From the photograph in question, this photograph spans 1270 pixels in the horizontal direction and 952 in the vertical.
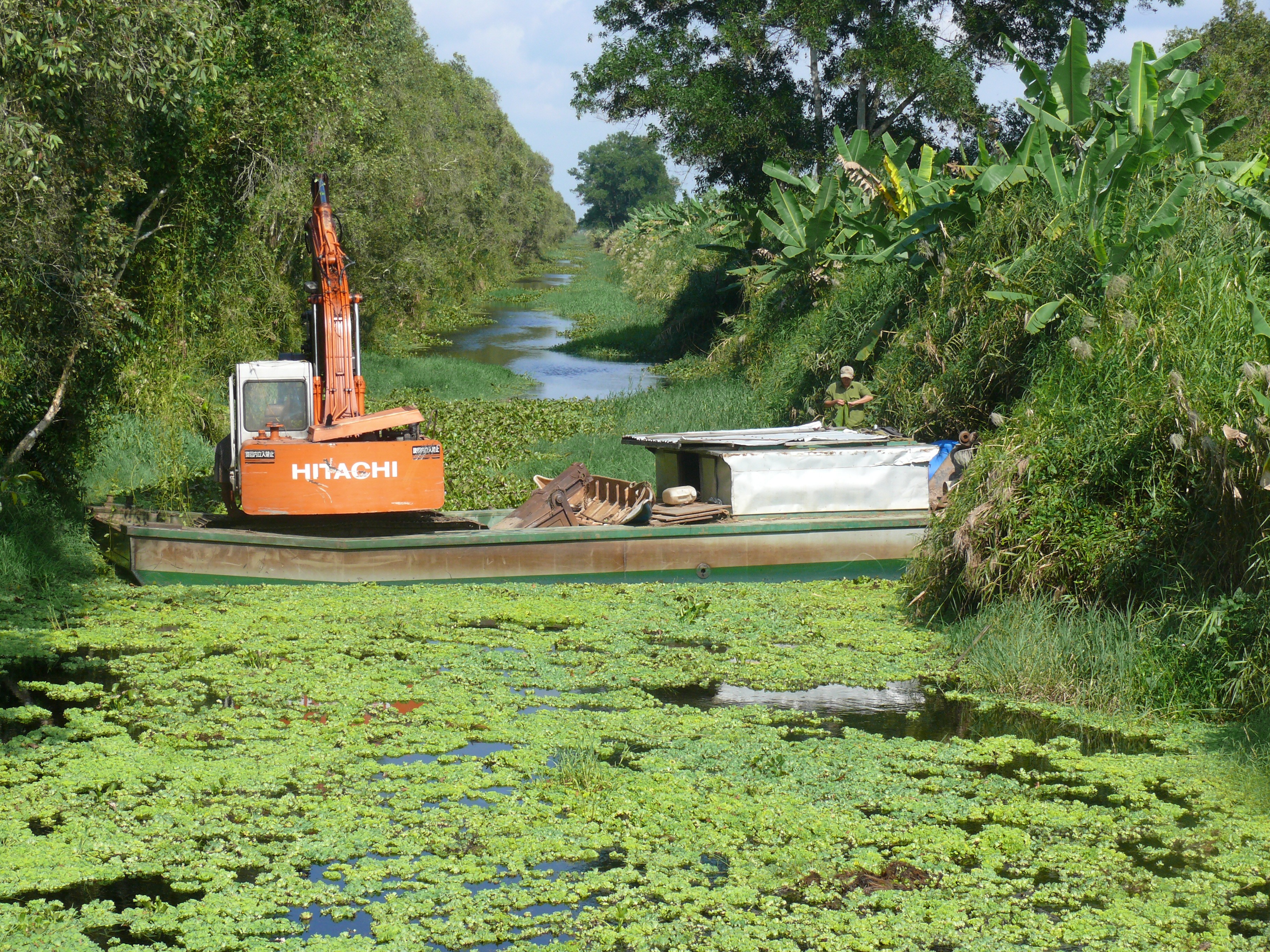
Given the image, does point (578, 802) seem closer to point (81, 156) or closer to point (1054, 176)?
point (81, 156)

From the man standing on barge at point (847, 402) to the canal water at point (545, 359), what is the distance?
8.65 meters

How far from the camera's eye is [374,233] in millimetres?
29906

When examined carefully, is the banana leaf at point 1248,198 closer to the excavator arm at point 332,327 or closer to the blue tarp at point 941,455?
A: the blue tarp at point 941,455

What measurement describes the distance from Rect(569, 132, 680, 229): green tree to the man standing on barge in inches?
5302

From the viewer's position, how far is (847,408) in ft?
51.9

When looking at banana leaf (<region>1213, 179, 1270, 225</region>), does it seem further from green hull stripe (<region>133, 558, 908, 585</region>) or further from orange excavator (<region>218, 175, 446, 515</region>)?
orange excavator (<region>218, 175, 446, 515</region>)

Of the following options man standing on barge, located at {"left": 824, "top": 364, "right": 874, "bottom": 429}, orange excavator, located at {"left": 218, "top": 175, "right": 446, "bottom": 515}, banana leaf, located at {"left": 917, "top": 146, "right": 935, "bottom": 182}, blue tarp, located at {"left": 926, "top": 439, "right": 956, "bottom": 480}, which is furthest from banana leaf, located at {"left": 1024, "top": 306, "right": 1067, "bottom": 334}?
banana leaf, located at {"left": 917, "top": 146, "right": 935, "bottom": 182}

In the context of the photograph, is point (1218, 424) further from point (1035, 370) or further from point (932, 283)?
point (932, 283)

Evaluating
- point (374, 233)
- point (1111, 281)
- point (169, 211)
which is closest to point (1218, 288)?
point (1111, 281)

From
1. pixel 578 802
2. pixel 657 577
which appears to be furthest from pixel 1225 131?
pixel 578 802

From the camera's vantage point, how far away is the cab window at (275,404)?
12820mm

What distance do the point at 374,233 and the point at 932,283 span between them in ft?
58.1

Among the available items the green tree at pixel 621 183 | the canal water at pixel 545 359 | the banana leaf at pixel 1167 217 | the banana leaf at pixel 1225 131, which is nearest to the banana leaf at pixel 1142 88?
the banana leaf at pixel 1225 131

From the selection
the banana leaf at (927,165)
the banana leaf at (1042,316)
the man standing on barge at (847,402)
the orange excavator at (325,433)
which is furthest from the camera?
the banana leaf at (927,165)
